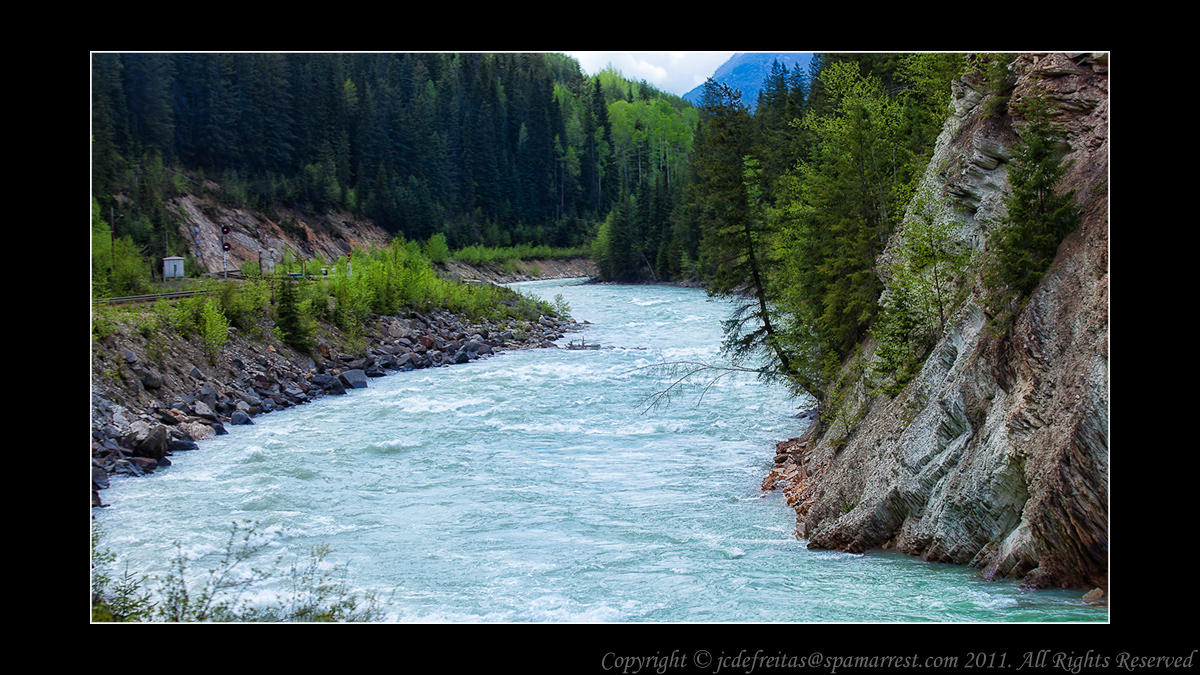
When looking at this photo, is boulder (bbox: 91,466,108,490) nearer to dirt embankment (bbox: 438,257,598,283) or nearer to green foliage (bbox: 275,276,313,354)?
green foliage (bbox: 275,276,313,354)

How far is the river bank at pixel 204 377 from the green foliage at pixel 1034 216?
1567 cm

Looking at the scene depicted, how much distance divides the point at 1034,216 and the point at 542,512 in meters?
9.47

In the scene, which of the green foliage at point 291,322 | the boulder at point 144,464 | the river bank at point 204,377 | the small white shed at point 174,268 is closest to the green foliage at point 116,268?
the small white shed at point 174,268

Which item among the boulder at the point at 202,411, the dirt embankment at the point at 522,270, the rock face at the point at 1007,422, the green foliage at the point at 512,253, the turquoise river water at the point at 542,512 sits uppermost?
the green foliage at the point at 512,253

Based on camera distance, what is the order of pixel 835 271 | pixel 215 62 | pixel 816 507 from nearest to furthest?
pixel 816 507 → pixel 835 271 → pixel 215 62

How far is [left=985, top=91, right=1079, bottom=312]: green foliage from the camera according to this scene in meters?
10.0

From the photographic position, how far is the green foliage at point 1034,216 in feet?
32.9

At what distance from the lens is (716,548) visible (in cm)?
1316

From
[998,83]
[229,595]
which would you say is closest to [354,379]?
[229,595]

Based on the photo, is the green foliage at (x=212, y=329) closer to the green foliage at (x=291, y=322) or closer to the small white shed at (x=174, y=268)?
the green foliage at (x=291, y=322)

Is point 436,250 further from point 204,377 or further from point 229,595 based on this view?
point 229,595
